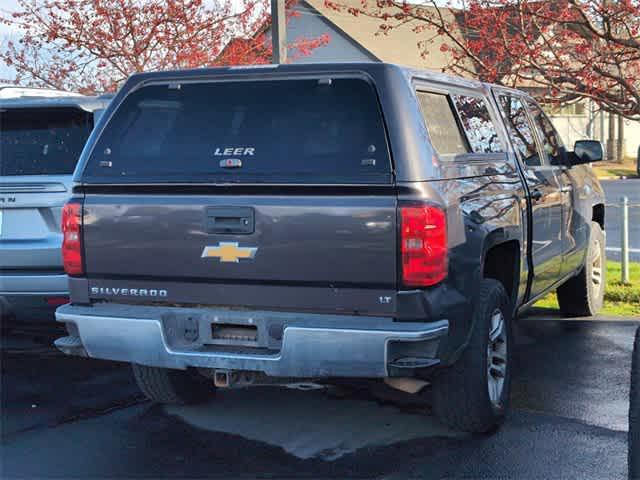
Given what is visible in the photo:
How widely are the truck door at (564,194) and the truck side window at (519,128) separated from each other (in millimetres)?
265

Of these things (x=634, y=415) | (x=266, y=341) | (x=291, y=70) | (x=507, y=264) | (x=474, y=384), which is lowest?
(x=634, y=415)

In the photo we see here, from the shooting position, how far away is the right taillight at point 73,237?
5031 mm

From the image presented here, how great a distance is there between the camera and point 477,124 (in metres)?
5.84

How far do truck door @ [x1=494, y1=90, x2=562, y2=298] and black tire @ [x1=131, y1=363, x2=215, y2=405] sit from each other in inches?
93.7

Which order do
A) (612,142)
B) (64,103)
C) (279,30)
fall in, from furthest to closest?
1. (612,142)
2. (279,30)
3. (64,103)

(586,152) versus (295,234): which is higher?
(586,152)

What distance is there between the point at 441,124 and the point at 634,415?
7.10 ft

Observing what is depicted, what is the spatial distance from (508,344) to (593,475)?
43.3 inches

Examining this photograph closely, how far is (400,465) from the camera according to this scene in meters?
4.77

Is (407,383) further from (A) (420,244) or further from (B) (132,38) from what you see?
(B) (132,38)

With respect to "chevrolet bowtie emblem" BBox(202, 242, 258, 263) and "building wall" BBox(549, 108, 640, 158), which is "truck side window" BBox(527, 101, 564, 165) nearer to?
"chevrolet bowtie emblem" BBox(202, 242, 258, 263)

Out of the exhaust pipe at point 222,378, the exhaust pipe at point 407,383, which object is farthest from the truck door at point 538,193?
the exhaust pipe at point 222,378

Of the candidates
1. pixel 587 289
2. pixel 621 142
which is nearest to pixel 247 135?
pixel 587 289

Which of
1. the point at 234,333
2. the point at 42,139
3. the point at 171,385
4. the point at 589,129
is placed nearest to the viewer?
the point at 234,333
